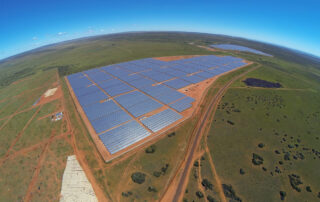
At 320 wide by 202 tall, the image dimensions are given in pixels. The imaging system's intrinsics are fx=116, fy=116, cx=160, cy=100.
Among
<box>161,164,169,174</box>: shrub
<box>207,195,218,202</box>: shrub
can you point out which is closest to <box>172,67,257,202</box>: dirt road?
<box>207,195,218,202</box>: shrub

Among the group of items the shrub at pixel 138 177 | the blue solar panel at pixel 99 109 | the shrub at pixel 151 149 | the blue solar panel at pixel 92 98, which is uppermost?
the blue solar panel at pixel 92 98

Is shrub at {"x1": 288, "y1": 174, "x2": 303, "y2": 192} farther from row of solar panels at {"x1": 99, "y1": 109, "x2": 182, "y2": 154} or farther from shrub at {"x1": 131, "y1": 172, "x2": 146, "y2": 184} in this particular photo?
shrub at {"x1": 131, "y1": 172, "x2": 146, "y2": 184}

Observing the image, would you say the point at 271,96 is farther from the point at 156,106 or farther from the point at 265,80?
the point at 156,106

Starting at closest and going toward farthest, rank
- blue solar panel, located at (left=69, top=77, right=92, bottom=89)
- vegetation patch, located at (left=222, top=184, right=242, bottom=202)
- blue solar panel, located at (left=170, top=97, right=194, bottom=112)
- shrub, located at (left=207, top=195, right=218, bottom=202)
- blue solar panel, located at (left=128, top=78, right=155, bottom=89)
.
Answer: shrub, located at (left=207, top=195, right=218, bottom=202) → vegetation patch, located at (left=222, top=184, right=242, bottom=202) → blue solar panel, located at (left=170, top=97, right=194, bottom=112) → blue solar panel, located at (left=128, top=78, right=155, bottom=89) → blue solar panel, located at (left=69, top=77, right=92, bottom=89)

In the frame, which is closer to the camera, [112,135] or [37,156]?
[37,156]

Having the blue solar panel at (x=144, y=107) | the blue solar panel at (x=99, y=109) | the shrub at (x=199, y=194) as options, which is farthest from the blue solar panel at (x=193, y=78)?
the shrub at (x=199, y=194)

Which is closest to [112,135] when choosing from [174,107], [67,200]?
[67,200]

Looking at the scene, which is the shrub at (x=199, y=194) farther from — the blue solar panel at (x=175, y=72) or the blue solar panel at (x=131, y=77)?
the blue solar panel at (x=175, y=72)
